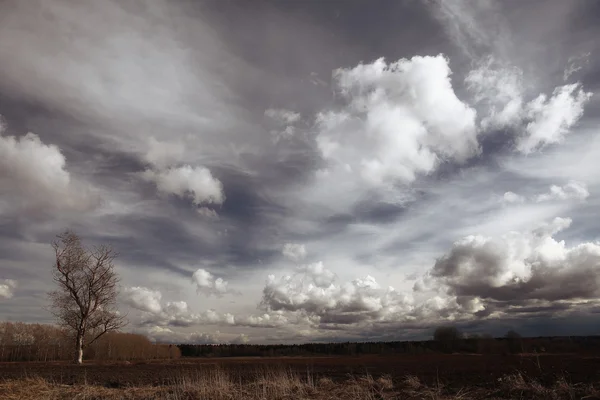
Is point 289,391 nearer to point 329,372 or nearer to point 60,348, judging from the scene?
point 329,372

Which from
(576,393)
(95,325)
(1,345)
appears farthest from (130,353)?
(576,393)

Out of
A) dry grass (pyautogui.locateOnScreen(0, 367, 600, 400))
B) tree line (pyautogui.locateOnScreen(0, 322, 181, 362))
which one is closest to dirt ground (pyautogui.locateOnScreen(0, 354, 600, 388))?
dry grass (pyautogui.locateOnScreen(0, 367, 600, 400))

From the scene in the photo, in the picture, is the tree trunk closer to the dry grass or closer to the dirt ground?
the dirt ground

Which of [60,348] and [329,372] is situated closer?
Answer: [329,372]

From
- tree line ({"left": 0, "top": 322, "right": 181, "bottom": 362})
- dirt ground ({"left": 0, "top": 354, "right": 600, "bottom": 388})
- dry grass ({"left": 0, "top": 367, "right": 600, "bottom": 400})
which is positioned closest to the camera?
dry grass ({"left": 0, "top": 367, "right": 600, "bottom": 400})

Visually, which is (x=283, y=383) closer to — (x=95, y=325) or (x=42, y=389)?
(x=42, y=389)

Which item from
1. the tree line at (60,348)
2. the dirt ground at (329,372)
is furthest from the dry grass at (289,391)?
the tree line at (60,348)

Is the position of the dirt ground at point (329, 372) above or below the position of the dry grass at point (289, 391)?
below

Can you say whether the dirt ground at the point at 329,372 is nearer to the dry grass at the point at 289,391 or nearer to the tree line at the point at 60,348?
the dry grass at the point at 289,391

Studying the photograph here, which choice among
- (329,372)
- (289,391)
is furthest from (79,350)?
(289,391)

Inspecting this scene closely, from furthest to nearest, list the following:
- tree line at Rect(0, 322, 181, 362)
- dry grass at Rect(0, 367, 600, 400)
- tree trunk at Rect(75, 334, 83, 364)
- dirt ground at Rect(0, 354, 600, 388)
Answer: tree line at Rect(0, 322, 181, 362) < tree trunk at Rect(75, 334, 83, 364) < dirt ground at Rect(0, 354, 600, 388) < dry grass at Rect(0, 367, 600, 400)

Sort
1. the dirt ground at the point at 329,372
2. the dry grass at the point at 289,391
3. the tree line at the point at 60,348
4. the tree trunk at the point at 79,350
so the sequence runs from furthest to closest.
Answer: the tree line at the point at 60,348, the tree trunk at the point at 79,350, the dirt ground at the point at 329,372, the dry grass at the point at 289,391

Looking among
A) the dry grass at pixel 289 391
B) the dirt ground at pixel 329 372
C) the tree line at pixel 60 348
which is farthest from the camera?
the tree line at pixel 60 348

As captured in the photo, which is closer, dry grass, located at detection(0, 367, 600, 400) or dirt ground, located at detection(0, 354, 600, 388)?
dry grass, located at detection(0, 367, 600, 400)
